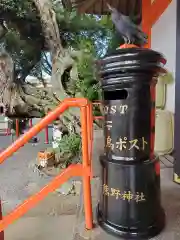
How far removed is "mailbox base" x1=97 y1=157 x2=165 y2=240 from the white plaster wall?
2.18 metres

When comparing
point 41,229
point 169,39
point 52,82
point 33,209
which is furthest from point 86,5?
point 41,229

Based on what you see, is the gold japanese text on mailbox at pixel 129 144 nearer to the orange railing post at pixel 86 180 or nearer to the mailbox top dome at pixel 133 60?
the orange railing post at pixel 86 180

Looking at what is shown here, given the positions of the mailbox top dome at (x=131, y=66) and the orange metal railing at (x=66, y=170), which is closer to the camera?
the mailbox top dome at (x=131, y=66)

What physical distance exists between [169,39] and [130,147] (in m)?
2.76

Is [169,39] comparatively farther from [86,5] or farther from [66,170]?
[86,5]

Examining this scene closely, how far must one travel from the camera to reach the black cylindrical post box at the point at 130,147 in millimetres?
1095

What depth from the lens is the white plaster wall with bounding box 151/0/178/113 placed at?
10.4ft

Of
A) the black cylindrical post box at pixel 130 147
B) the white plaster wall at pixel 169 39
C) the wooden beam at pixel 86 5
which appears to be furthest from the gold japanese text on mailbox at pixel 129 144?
the wooden beam at pixel 86 5

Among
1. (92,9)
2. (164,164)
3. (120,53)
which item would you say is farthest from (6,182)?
(92,9)

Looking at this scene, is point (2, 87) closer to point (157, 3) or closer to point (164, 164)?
point (157, 3)

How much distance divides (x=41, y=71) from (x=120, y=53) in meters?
7.47

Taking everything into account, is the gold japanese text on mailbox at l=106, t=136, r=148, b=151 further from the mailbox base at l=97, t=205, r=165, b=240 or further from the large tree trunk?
the large tree trunk

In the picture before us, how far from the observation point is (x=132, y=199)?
1.15 metres

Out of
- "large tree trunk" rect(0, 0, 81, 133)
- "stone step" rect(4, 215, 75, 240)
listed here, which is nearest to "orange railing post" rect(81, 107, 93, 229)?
"stone step" rect(4, 215, 75, 240)
